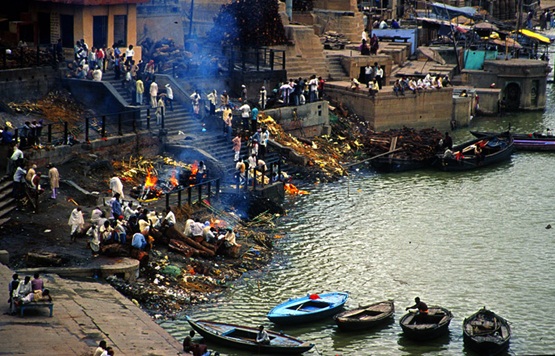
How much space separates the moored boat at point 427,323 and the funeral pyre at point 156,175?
38.6 ft

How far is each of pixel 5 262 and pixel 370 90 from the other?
99.2 feet

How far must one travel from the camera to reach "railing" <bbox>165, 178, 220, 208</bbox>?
4228 centimetres

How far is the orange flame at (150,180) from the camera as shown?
146 feet

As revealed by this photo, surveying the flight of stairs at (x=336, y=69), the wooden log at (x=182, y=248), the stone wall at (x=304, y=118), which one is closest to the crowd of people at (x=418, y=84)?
the flight of stairs at (x=336, y=69)

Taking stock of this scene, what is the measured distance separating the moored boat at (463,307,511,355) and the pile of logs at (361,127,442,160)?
21.2 metres

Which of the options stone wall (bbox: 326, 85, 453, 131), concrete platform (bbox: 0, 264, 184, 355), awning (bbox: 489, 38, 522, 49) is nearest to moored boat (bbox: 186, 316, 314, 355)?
concrete platform (bbox: 0, 264, 184, 355)

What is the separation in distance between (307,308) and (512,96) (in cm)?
4141

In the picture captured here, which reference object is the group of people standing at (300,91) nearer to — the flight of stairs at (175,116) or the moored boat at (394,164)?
the moored boat at (394,164)

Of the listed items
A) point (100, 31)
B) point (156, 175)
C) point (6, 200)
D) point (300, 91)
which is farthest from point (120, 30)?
point (6, 200)

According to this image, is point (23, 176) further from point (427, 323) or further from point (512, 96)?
point (512, 96)

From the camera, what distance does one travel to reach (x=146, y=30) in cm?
6053

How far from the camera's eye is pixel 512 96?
74.4m

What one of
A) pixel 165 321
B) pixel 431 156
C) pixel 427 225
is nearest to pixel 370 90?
pixel 431 156

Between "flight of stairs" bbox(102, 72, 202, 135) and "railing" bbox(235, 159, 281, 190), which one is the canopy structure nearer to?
"flight of stairs" bbox(102, 72, 202, 135)
